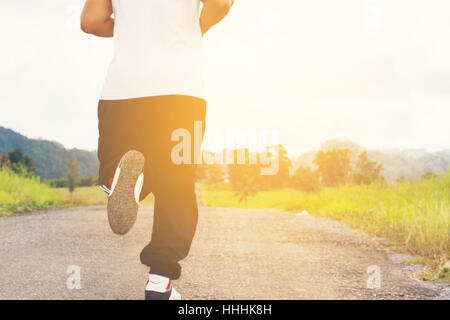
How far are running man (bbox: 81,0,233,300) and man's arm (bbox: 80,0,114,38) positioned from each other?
0.15 m

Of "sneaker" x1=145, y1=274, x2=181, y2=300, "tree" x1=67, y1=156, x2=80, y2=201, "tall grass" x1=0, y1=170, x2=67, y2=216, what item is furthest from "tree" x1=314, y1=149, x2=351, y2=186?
"sneaker" x1=145, y1=274, x2=181, y2=300

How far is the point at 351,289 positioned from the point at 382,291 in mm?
241

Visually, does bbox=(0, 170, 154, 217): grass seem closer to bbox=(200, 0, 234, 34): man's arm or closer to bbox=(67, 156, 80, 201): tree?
bbox=(67, 156, 80, 201): tree

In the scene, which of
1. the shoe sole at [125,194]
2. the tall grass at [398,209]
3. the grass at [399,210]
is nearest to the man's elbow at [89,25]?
the shoe sole at [125,194]

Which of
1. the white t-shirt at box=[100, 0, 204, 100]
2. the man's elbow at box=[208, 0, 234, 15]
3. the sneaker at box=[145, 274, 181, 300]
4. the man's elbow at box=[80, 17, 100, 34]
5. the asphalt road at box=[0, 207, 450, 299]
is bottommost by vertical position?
the asphalt road at box=[0, 207, 450, 299]

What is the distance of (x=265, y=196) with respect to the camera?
13461 millimetres

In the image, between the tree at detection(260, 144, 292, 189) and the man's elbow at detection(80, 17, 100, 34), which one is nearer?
the man's elbow at detection(80, 17, 100, 34)

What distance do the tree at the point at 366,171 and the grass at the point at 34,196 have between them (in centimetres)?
624

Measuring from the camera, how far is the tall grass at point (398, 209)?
14.9ft

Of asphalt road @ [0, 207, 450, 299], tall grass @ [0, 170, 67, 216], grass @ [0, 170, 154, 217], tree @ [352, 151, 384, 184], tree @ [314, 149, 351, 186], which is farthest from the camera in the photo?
tree @ [314, 149, 351, 186]

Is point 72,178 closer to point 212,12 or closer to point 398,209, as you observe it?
point 398,209

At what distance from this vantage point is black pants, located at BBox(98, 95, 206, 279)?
225 cm

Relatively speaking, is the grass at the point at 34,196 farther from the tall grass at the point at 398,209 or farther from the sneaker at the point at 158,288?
the sneaker at the point at 158,288

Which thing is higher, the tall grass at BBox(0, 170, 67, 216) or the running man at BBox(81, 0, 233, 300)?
the running man at BBox(81, 0, 233, 300)
